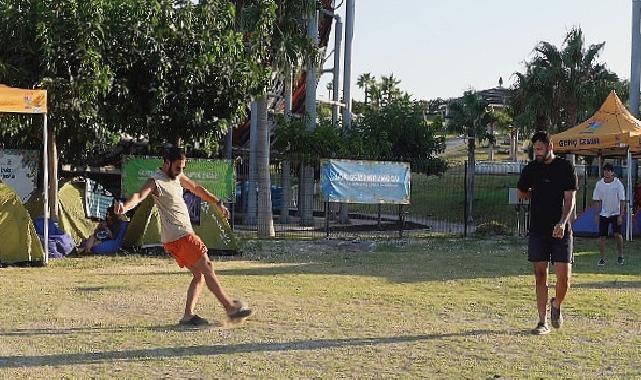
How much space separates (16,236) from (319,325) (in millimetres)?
6774

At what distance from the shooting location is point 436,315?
28.9ft

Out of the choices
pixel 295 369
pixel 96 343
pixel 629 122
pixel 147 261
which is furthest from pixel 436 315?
pixel 629 122

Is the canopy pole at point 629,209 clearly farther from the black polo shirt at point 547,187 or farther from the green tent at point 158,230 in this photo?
the black polo shirt at point 547,187

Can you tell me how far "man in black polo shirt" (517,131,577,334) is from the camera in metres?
7.75

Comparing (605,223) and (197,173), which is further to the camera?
(197,173)

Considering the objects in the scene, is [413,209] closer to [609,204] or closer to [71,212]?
[609,204]

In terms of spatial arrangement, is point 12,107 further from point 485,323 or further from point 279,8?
point 279,8

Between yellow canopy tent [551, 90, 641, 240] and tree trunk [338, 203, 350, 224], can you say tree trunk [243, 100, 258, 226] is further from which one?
yellow canopy tent [551, 90, 641, 240]

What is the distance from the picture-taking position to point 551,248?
7801 mm

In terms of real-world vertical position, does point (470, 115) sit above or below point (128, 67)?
above

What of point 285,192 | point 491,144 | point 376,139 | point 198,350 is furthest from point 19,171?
point 491,144

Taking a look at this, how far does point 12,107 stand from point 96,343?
628 cm

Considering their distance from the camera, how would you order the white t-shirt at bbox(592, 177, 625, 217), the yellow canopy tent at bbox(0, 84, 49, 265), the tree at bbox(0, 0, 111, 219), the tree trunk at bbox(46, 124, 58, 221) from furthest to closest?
the tree trunk at bbox(46, 124, 58, 221) < the white t-shirt at bbox(592, 177, 625, 217) < the tree at bbox(0, 0, 111, 219) < the yellow canopy tent at bbox(0, 84, 49, 265)

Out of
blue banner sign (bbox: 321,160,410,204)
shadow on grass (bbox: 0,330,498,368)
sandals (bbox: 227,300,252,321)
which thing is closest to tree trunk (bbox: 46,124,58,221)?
blue banner sign (bbox: 321,160,410,204)
